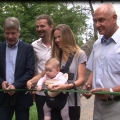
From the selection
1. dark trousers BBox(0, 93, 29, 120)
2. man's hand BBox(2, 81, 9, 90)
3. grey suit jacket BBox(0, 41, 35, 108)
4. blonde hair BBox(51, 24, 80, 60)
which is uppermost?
blonde hair BBox(51, 24, 80, 60)

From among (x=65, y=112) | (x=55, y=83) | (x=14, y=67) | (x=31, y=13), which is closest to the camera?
(x=55, y=83)

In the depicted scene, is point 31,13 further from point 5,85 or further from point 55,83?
point 55,83

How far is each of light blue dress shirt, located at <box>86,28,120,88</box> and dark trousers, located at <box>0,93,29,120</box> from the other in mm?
1043

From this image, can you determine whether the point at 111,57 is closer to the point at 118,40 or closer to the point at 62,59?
the point at 118,40

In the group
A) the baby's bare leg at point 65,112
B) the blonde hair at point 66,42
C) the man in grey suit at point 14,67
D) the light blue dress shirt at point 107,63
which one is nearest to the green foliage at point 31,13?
the man in grey suit at point 14,67

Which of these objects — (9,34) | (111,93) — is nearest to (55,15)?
(9,34)

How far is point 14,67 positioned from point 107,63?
1215 mm

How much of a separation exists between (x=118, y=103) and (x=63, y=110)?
2.04 ft

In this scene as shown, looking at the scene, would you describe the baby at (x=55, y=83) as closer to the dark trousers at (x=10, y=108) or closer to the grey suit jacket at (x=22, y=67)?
the grey suit jacket at (x=22, y=67)

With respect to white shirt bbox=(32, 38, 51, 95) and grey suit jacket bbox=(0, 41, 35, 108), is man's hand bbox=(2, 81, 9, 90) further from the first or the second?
white shirt bbox=(32, 38, 51, 95)

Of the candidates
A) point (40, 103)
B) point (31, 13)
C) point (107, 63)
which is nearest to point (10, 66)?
point (40, 103)

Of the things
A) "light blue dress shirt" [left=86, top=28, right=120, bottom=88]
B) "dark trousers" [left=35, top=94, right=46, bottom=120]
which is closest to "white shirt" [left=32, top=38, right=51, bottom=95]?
"dark trousers" [left=35, top=94, right=46, bottom=120]

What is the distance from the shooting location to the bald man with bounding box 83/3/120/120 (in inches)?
118

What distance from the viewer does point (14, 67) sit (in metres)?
3.67
